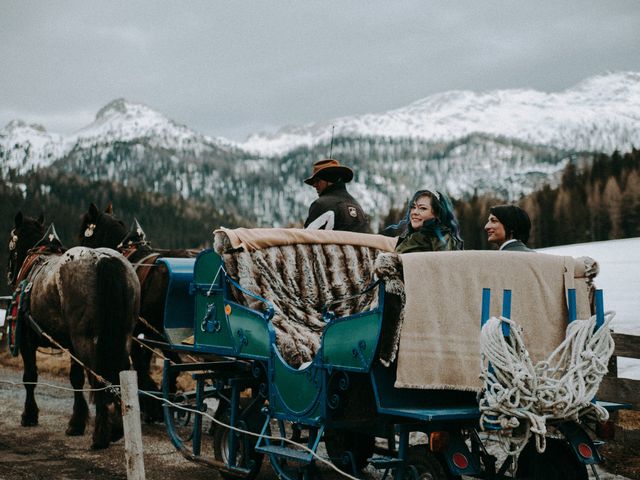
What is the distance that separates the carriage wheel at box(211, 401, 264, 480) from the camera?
20.0 feet

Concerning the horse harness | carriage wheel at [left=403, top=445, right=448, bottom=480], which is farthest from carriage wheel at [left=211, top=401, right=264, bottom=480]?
the horse harness

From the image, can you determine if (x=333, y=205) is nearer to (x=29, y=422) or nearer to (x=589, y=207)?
(x=29, y=422)

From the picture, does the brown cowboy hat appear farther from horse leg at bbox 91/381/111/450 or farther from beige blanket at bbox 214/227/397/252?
horse leg at bbox 91/381/111/450

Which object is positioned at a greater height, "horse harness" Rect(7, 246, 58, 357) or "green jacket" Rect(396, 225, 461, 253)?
"green jacket" Rect(396, 225, 461, 253)

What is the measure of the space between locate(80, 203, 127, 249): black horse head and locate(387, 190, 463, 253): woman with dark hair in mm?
5682

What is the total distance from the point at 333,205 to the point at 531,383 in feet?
10.9

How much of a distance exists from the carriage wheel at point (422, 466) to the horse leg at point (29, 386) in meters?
Result: 5.65

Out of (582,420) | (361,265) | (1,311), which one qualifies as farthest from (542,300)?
(1,311)

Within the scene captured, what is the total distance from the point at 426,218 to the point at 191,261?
10.3ft

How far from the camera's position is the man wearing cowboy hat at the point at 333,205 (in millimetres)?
7027

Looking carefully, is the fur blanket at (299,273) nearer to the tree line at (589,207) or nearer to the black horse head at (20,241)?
the black horse head at (20,241)

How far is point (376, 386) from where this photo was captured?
4484 mm

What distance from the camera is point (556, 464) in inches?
179

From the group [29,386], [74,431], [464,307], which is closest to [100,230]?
[29,386]
